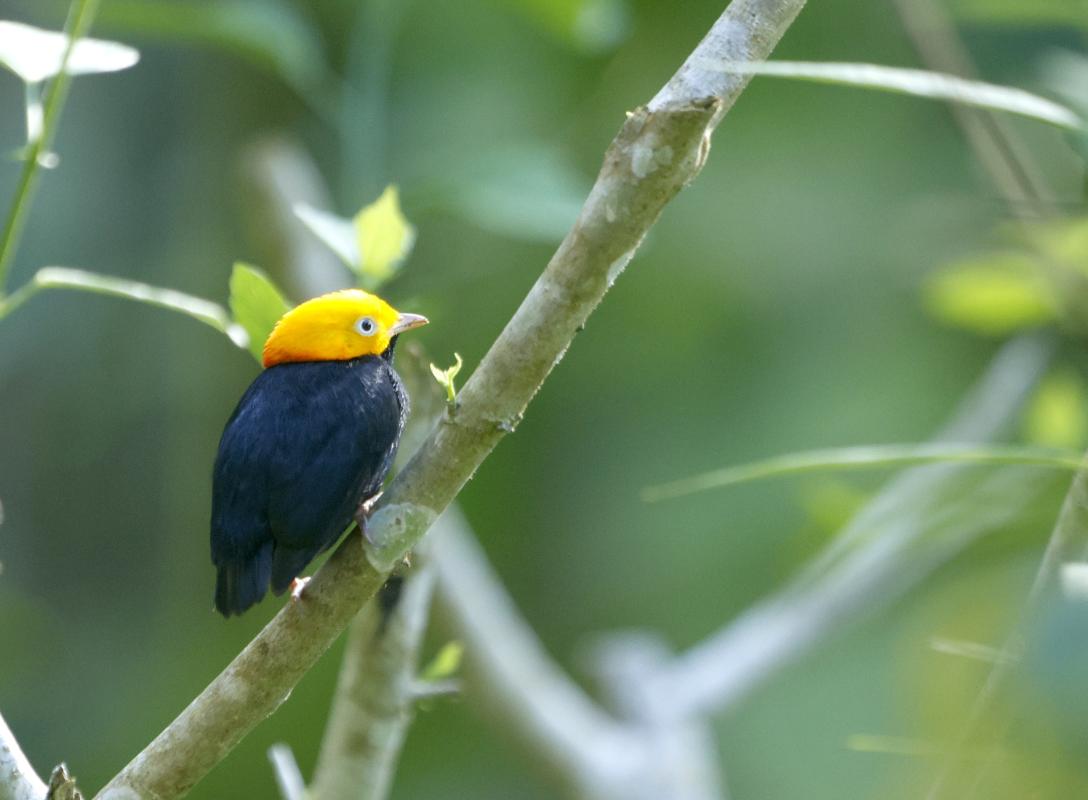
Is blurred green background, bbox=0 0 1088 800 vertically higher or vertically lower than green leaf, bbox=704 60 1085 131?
lower

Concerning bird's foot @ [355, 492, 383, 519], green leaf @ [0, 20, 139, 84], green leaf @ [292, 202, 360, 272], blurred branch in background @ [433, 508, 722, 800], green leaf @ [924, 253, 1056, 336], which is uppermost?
green leaf @ [924, 253, 1056, 336]

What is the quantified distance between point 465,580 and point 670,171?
2031mm

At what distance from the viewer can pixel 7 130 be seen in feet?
13.2

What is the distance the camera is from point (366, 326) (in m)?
1.51

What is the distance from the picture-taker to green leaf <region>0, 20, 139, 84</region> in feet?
4.18

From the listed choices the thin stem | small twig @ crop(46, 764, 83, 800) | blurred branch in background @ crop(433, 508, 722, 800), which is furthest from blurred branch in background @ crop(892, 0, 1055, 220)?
blurred branch in background @ crop(433, 508, 722, 800)

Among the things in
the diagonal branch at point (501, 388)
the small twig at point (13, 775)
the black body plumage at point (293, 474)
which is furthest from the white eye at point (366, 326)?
the small twig at point (13, 775)

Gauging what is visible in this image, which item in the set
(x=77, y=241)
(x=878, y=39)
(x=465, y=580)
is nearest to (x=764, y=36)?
(x=465, y=580)

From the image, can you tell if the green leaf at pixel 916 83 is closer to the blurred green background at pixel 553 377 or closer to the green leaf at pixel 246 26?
the green leaf at pixel 246 26

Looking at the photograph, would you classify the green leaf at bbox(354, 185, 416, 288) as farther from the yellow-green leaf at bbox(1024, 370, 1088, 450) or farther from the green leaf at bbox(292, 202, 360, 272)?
the yellow-green leaf at bbox(1024, 370, 1088, 450)

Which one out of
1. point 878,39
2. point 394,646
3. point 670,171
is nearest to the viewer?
point 670,171

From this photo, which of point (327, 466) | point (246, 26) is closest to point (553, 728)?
point (246, 26)

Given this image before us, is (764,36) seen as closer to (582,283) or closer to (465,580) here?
(582,283)

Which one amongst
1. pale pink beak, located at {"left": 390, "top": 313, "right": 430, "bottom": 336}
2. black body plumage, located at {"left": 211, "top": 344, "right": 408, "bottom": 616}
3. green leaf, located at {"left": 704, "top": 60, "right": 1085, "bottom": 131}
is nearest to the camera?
green leaf, located at {"left": 704, "top": 60, "right": 1085, "bottom": 131}
